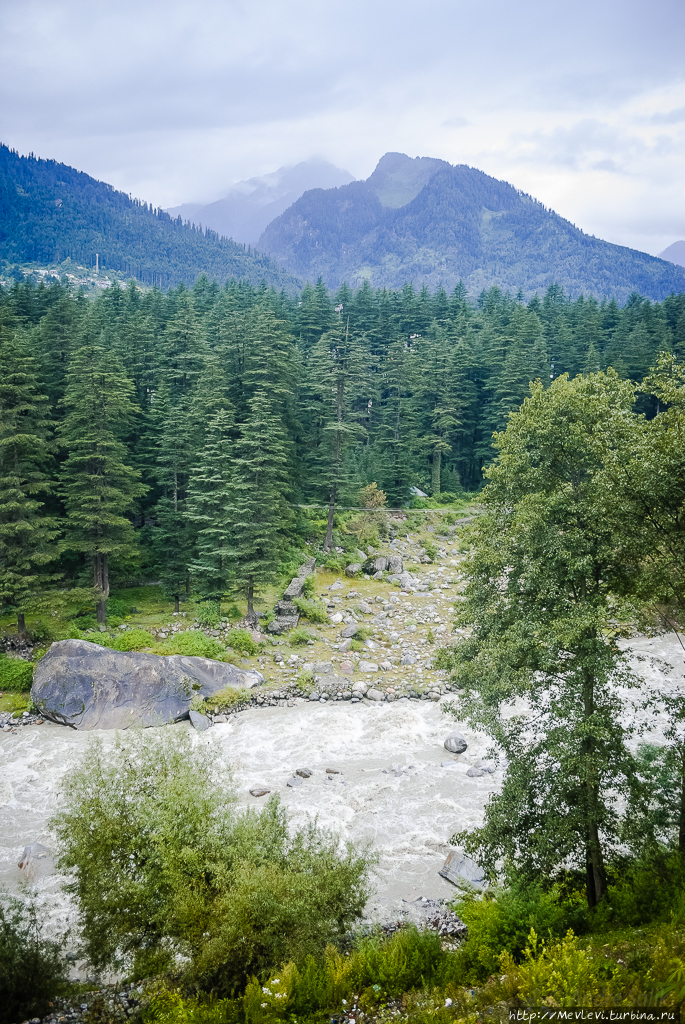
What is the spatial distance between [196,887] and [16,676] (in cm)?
1725

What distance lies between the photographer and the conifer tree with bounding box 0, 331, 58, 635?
79.4ft

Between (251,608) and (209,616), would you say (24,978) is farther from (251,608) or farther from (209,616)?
(251,608)

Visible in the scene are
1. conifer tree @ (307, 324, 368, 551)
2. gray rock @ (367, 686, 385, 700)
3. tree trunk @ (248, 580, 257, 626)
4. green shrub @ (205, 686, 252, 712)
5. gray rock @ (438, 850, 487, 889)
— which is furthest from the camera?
conifer tree @ (307, 324, 368, 551)

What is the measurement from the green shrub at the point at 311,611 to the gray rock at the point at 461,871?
15238 millimetres

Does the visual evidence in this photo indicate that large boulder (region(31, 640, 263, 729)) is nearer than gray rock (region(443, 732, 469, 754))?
No

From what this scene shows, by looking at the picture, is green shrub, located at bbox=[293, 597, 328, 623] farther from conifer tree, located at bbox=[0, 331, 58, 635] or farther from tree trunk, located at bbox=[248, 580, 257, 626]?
conifer tree, located at bbox=[0, 331, 58, 635]

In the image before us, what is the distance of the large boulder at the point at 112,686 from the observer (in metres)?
21.8

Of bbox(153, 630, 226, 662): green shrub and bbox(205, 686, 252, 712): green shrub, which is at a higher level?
bbox(153, 630, 226, 662): green shrub

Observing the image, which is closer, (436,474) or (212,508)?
(212,508)

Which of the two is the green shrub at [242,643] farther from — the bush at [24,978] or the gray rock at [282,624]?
the bush at [24,978]

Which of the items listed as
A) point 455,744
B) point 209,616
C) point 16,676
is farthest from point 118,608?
point 455,744

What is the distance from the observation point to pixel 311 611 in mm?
29516

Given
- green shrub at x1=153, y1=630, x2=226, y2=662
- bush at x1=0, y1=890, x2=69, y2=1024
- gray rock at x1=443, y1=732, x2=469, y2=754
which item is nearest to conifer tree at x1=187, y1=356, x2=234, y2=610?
green shrub at x1=153, y1=630, x2=226, y2=662

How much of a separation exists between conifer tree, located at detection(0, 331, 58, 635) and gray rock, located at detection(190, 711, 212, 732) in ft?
30.0
